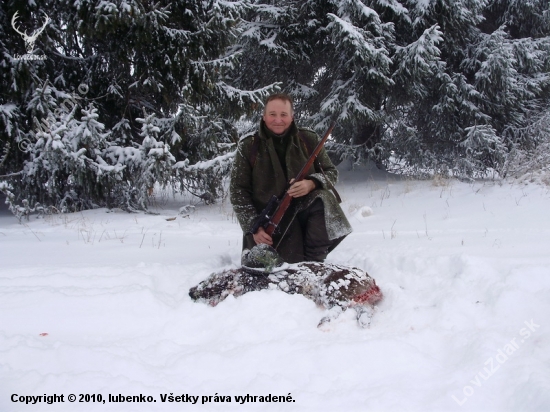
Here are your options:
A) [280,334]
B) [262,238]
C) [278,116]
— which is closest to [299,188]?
[262,238]

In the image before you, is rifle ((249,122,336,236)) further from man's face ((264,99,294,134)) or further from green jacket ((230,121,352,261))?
man's face ((264,99,294,134))

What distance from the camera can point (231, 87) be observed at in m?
7.67

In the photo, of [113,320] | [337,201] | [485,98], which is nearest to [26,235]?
[113,320]

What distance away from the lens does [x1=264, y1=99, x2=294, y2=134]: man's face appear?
3152 millimetres

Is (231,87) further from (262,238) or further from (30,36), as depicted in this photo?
(262,238)

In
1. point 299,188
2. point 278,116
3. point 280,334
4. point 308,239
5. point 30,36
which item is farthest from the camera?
point 30,36

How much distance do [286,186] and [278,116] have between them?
580 mm

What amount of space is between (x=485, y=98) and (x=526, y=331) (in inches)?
325

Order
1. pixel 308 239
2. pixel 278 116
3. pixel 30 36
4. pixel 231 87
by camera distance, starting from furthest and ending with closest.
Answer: pixel 231 87 → pixel 30 36 → pixel 308 239 → pixel 278 116

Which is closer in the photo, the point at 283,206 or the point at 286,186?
the point at 283,206

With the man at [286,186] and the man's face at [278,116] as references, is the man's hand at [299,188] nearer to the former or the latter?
the man at [286,186]

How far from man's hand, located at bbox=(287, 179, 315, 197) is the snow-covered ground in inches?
33.8

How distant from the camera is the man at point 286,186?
3189 millimetres

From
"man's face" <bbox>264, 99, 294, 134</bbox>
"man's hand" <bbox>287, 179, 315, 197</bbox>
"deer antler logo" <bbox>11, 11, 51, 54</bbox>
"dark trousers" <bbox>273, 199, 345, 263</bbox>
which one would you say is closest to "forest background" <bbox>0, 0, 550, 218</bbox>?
"deer antler logo" <bbox>11, 11, 51, 54</bbox>
